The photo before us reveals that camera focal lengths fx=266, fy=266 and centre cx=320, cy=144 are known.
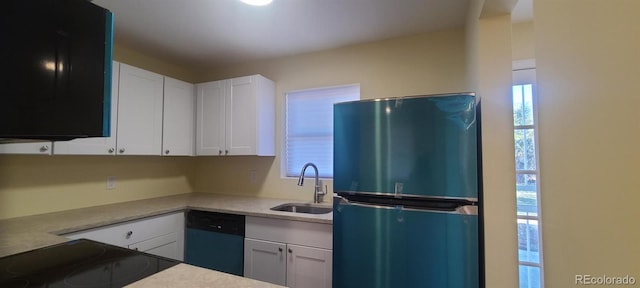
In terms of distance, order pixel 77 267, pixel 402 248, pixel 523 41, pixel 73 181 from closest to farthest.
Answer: pixel 77 267
pixel 402 248
pixel 523 41
pixel 73 181

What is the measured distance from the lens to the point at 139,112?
2.38 metres

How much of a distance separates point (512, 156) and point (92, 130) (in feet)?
5.69

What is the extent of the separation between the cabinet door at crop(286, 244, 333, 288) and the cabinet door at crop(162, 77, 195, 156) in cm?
160

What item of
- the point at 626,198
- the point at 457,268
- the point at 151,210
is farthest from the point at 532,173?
the point at 151,210

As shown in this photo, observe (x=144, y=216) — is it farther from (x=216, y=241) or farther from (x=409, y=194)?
(x=409, y=194)

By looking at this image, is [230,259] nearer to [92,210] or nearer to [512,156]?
[92,210]

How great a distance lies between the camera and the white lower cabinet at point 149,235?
1.86 meters

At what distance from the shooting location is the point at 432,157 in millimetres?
1455

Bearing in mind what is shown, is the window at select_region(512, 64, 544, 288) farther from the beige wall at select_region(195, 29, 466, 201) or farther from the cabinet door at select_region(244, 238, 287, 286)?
the cabinet door at select_region(244, 238, 287, 286)

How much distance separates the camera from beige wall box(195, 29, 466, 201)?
2.22 meters

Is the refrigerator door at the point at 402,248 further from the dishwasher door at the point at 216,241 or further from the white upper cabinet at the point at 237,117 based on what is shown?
the white upper cabinet at the point at 237,117

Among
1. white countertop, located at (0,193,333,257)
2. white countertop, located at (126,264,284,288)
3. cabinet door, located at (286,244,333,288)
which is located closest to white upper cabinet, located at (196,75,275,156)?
white countertop, located at (0,193,333,257)

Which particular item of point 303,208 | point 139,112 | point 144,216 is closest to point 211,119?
point 139,112

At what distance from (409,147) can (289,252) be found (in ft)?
Answer: 3.98
